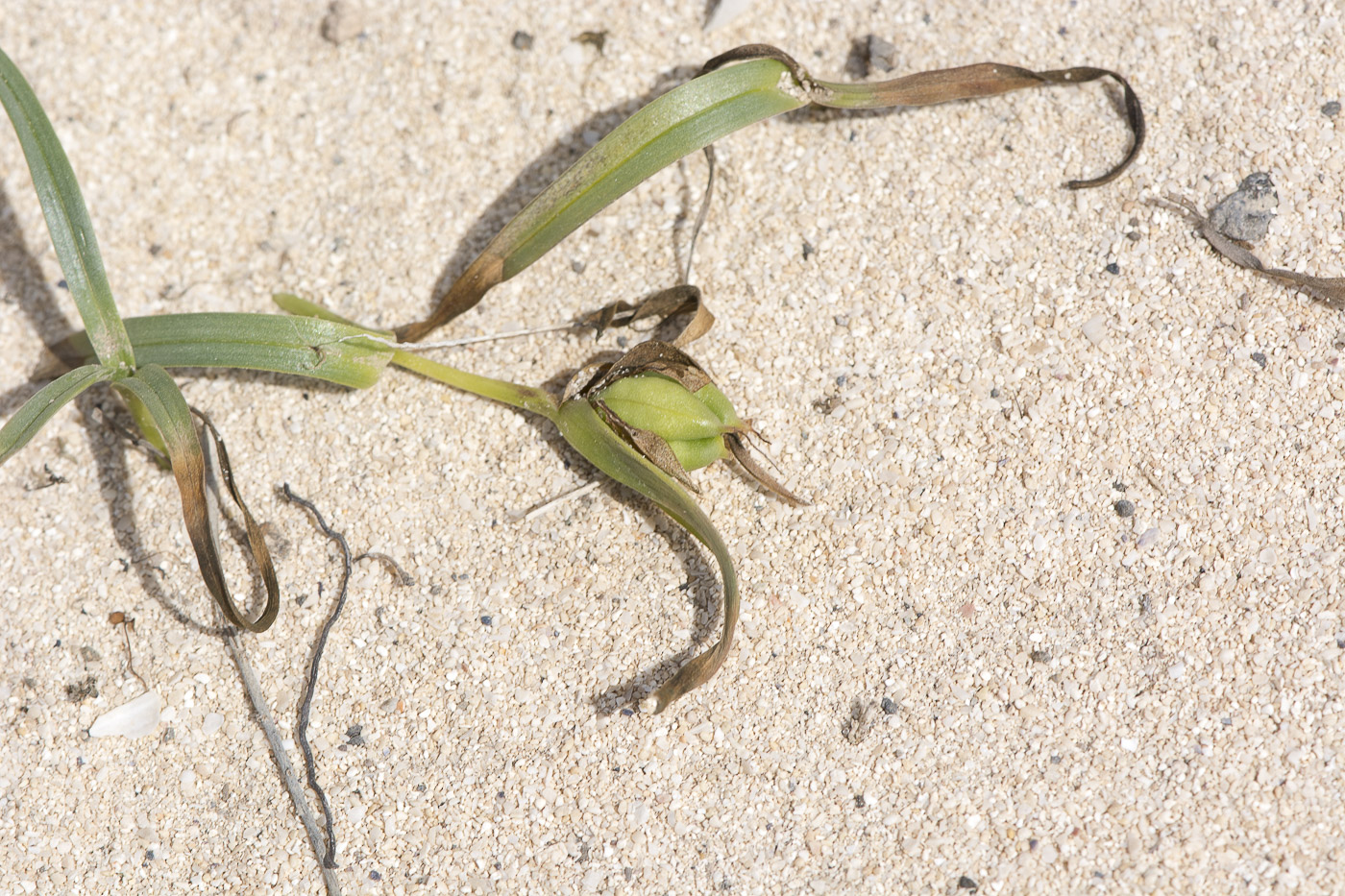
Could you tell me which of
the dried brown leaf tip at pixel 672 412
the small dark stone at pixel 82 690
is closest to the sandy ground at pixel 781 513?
the small dark stone at pixel 82 690

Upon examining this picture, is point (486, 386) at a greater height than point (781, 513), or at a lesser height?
greater

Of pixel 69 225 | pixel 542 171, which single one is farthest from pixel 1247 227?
pixel 69 225

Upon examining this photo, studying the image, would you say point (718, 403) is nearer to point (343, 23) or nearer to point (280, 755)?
point (280, 755)

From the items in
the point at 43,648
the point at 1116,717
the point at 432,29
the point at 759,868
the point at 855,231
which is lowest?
the point at 759,868

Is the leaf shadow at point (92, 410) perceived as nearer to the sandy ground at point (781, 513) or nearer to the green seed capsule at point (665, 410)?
the sandy ground at point (781, 513)

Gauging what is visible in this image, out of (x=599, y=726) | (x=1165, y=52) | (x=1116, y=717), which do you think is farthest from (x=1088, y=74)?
(x=599, y=726)

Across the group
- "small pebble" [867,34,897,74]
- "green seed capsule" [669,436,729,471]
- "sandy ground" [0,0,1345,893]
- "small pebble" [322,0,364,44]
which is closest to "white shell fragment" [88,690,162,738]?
"sandy ground" [0,0,1345,893]

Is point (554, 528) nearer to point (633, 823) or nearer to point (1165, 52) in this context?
point (633, 823)
